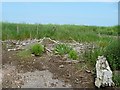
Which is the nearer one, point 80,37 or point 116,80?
point 116,80

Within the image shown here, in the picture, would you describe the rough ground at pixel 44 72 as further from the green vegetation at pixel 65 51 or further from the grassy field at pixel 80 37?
the grassy field at pixel 80 37

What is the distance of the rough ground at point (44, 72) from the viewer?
185 inches

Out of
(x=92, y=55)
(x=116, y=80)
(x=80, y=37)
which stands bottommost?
(x=116, y=80)

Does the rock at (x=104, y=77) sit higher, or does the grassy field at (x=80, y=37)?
the grassy field at (x=80, y=37)

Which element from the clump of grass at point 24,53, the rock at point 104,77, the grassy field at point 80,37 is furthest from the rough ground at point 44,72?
the grassy field at point 80,37

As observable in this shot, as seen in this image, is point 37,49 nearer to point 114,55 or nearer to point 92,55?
point 92,55

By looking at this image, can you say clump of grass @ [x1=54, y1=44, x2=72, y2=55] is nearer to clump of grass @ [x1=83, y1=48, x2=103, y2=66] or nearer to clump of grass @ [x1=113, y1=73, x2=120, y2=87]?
clump of grass @ [x1=83, y1=48, x2=103, y2=66]

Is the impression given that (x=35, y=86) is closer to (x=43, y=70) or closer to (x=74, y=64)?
(x=43, y=70)

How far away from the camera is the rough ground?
469 cm

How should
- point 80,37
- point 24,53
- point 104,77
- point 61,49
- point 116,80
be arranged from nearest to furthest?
point 104,77
point 116,80
point 24,53
point 61,49
point 80,37

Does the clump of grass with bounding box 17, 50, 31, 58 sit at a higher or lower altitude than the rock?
higher

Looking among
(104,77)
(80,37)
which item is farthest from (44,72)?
(80,37)

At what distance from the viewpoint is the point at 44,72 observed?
5.07m

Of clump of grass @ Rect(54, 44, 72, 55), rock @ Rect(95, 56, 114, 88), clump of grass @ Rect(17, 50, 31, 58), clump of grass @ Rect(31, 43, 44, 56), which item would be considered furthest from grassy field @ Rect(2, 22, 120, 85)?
clump of grass @ Rect(17, 50, 31, 58)
